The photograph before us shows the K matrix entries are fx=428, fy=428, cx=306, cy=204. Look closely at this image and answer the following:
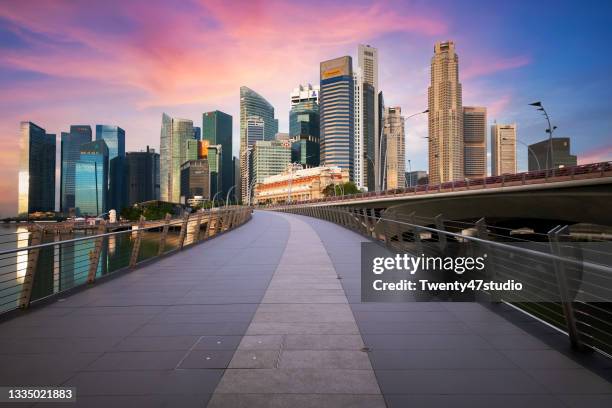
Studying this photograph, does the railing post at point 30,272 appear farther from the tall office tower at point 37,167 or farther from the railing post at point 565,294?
the tall office tower at point 37,167

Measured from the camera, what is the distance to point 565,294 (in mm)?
4426

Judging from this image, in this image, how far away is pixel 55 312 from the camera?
6.18 meters

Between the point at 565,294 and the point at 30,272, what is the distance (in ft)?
23.3

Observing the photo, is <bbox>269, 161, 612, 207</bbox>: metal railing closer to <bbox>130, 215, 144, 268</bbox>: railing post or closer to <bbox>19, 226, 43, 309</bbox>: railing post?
<bbox>130, 215, 144, 268</bbox>: railing post

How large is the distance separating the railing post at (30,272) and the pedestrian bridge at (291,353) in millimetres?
320

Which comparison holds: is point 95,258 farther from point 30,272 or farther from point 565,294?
point 565,294

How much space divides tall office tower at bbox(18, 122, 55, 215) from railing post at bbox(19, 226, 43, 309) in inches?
6249

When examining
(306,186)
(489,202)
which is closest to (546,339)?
(489,202)

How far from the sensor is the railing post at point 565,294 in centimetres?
434

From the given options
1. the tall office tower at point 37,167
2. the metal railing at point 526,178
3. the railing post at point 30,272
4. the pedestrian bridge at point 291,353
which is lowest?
the pedestrian bridge at point 291,353

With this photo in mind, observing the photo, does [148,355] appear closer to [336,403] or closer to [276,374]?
[276,374]

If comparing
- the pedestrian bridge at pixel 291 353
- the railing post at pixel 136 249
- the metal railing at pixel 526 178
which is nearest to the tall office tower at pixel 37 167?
the metal railing at pixel 526 178

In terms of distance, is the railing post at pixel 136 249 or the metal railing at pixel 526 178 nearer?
the railing post at pixel 136 249

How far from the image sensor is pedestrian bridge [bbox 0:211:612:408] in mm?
3438
